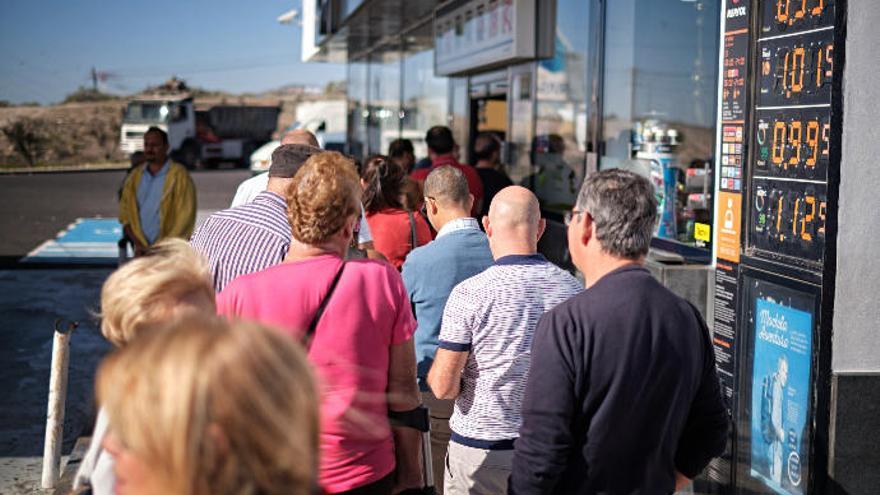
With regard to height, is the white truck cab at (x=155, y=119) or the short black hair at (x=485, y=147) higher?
the white truck cab at (x=155, y=119)

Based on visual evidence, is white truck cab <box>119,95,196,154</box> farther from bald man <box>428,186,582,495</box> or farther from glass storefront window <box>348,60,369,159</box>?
bald man <box>428,186,582,495</box>

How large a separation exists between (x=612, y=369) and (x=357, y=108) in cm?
2450

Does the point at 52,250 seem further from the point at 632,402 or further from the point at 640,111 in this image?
the point at 632,402

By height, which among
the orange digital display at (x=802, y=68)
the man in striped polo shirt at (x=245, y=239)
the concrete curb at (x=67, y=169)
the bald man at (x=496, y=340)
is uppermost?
the orange digital display at (x=802, y=68)

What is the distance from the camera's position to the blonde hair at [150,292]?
2490 millimetres

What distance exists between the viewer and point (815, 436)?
14.7ft

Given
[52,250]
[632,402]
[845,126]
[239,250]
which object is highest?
[845,126]

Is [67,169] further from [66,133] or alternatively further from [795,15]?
[795,15]

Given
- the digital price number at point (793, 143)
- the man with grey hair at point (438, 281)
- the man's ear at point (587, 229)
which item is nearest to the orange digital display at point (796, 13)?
the digital price number at point (793, 143)

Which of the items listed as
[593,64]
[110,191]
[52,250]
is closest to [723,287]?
[593,64]

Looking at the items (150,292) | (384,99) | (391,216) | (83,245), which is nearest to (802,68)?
(391,216)

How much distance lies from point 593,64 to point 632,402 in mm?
5826

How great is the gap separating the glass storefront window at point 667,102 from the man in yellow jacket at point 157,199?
3.32 meters

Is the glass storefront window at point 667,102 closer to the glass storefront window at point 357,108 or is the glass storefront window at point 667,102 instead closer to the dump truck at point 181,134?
the glass storefront window at point 357,108
